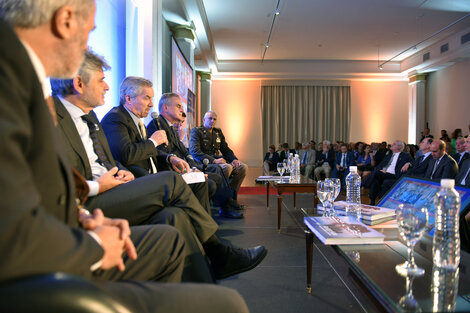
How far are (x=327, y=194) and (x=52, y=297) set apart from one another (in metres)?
1.71

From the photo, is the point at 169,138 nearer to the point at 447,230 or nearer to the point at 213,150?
the point at 213,150

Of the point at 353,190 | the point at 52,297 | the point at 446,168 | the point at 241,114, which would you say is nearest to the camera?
the point at 52,297

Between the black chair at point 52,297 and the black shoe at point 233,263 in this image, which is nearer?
the black chair at point 52,297

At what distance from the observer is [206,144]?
467 centimetres

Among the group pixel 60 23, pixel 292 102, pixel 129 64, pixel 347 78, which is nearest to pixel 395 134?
pixel 347 78

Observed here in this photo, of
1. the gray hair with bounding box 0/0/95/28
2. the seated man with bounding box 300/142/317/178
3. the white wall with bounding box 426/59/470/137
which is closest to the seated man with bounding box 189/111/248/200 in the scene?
the gray hair with bounding box 0/0/95/28

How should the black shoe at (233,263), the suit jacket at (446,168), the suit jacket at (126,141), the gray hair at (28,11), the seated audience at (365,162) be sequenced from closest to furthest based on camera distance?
1. the gray hair at (28,11)
2. the black shoe at (233,263)
3. the suit jacket at (126,141)
4. the suit jacket at (446,168)
5. the seated audience at (365,162)

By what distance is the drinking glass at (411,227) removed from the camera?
1.02 meters

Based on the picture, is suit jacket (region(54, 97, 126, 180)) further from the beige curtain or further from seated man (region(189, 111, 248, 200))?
the beige curtain

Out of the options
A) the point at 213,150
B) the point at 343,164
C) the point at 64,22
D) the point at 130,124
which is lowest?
the point at 343,164

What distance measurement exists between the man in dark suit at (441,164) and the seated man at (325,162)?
351cm

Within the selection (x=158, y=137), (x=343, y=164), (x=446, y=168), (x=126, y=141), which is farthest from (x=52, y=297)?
(x=343, y=164)

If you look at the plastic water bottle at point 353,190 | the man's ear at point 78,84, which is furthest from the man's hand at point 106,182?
the plastic water bottle at point 353,190

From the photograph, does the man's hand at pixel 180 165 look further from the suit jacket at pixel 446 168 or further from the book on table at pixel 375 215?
the suit jacket at pixel 446 168
